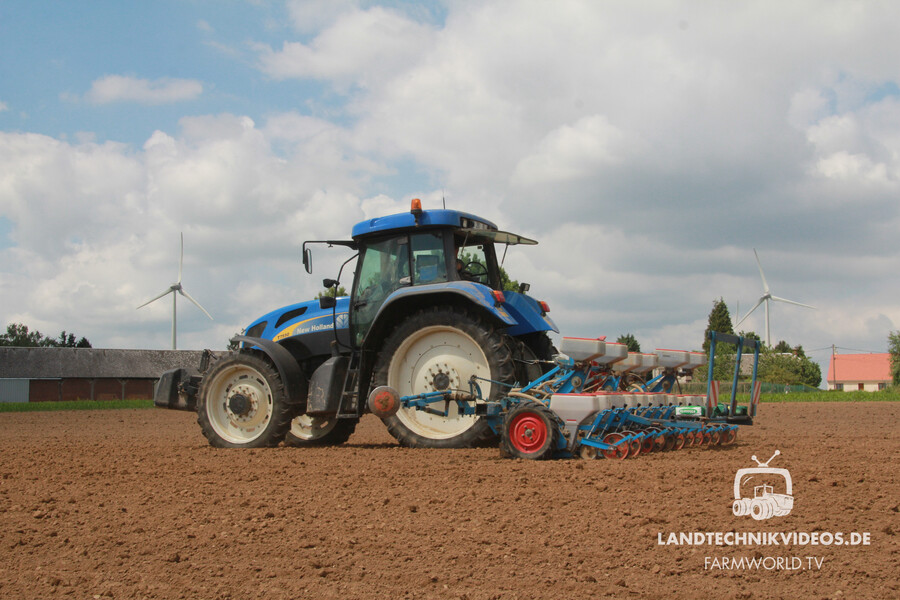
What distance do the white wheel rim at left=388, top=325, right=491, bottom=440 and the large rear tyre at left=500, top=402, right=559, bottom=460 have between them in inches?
30.6

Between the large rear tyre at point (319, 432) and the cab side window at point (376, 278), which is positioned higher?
the cab side window at point (376, 278)

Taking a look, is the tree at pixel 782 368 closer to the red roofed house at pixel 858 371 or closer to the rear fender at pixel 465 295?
the red roofed house at pixel 858 371

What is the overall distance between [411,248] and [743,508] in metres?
4.73

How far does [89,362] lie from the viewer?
56281 millimetres

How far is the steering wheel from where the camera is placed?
9.02 metres

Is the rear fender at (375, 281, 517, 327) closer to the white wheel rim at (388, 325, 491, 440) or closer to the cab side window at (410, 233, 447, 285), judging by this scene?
the cab side window at (410, 233, 447, 285)

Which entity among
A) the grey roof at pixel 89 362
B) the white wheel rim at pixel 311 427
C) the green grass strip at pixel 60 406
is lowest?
the green grass strip at pixel 60 406

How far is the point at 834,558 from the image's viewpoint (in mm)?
3988

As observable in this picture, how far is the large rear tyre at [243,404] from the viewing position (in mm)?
9078

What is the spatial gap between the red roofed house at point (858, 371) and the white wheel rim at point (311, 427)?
81483mm

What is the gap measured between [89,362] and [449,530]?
5703 centimetres

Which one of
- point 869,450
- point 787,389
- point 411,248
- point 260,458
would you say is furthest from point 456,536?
point 787,389

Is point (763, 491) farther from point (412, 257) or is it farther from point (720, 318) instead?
point (720, 318)

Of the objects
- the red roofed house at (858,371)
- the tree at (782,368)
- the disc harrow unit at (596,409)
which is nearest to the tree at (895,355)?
the tree at (782,368)
